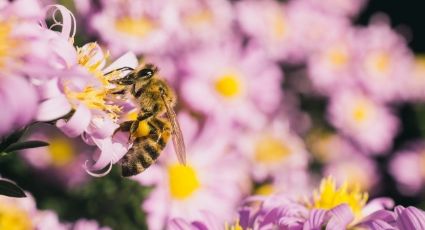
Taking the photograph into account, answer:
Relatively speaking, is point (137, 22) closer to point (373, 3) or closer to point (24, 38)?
point (24, 38)

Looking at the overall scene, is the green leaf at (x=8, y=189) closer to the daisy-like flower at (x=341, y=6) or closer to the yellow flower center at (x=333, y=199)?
the yellow flower center at (x=333, y=199)

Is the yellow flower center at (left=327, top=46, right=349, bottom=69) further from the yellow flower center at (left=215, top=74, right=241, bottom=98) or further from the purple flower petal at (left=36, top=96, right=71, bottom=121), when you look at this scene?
the purple flower petal at (left=36, top=96, right=71, bottom=121)

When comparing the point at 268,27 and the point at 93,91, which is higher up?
the point at 93,91

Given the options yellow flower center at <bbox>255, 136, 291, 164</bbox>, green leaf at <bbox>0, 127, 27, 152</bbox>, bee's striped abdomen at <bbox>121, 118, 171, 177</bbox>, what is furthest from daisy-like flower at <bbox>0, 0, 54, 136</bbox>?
yellow flower center at <bbox>255, 136, 291, 164</bbox>

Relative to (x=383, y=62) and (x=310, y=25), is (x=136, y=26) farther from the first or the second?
(x=383, y=62)

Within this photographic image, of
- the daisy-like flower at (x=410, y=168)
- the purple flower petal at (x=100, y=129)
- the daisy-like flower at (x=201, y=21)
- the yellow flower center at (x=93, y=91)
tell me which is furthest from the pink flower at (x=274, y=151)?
the purple flower petal at (x=100, y=129)

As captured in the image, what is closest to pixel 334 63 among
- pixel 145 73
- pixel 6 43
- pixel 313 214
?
pixel 145 73
